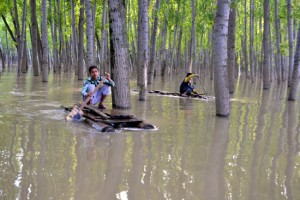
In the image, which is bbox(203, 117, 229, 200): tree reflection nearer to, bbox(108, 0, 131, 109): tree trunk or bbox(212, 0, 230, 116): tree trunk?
bbox(212, 0, 230, 116): tree trunk

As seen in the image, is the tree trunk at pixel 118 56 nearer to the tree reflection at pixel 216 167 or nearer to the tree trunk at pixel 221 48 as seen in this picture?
the tree trunk at pixel 221 48

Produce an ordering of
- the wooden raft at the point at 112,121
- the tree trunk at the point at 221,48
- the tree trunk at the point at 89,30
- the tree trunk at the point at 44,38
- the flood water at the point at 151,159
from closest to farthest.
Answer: the flood water at the point at 151,159 < the wooden raft at the point at 112,121 < the tree trunk at the point at 221,48 < the tree trunk at the point at 89,30 < the tree trunk at the point at 44,38

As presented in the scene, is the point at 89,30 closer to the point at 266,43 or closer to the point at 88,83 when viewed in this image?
the point at 88,83

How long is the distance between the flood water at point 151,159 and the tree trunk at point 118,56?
48.1 inches

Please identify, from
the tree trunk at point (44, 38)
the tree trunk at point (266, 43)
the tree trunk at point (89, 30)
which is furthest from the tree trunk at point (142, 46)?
the tree trunk at point (266, 43)

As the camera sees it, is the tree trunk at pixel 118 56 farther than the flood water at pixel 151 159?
Yes

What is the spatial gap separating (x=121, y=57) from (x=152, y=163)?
4.49 metres

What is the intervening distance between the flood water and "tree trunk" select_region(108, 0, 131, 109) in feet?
4.01

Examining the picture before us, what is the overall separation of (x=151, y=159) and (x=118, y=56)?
433cm

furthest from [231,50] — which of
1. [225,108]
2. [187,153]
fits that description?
[187,153]

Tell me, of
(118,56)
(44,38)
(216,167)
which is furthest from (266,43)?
(216,167)

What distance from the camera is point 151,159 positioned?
4.65 m

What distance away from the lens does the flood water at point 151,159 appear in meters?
3.56

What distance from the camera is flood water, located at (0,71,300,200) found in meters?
3.56
